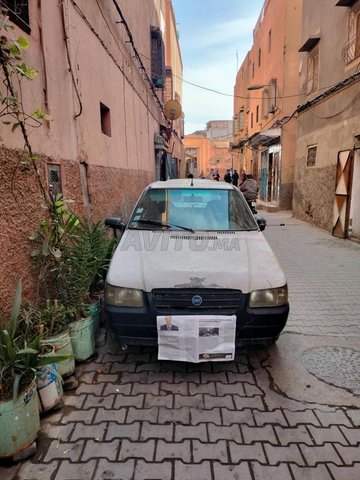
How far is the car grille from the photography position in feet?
8.93

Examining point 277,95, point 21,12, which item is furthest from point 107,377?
point 277,95

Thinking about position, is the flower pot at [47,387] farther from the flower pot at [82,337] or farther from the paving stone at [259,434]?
the paving stone at [259,434]

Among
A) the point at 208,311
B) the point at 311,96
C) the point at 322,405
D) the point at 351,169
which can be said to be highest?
the point at 311,96

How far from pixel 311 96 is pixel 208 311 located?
34.0 feet

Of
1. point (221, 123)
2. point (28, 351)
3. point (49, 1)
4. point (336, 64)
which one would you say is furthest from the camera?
point (221, 123)

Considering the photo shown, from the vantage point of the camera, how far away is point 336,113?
29.7ft

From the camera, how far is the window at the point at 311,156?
10.9 metres

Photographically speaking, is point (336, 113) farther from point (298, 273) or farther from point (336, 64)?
point (298, 273)

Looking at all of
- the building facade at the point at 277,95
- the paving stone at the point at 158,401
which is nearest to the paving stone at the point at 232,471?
the paving stone at the point at 158,401

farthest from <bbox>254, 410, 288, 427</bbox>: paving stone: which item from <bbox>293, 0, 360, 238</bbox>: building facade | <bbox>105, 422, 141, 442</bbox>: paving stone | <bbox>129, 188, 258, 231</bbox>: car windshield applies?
<bbox>293, 0, 360, 238</bbox>: building facade

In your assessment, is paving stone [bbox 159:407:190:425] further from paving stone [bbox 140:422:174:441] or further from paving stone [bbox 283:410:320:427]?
paving stone [bbox 283:410:320:427]

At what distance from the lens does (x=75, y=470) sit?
2.03 m

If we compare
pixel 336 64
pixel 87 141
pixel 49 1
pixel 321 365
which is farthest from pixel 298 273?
pixel 336 64

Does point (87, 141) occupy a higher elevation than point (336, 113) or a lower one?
lower
